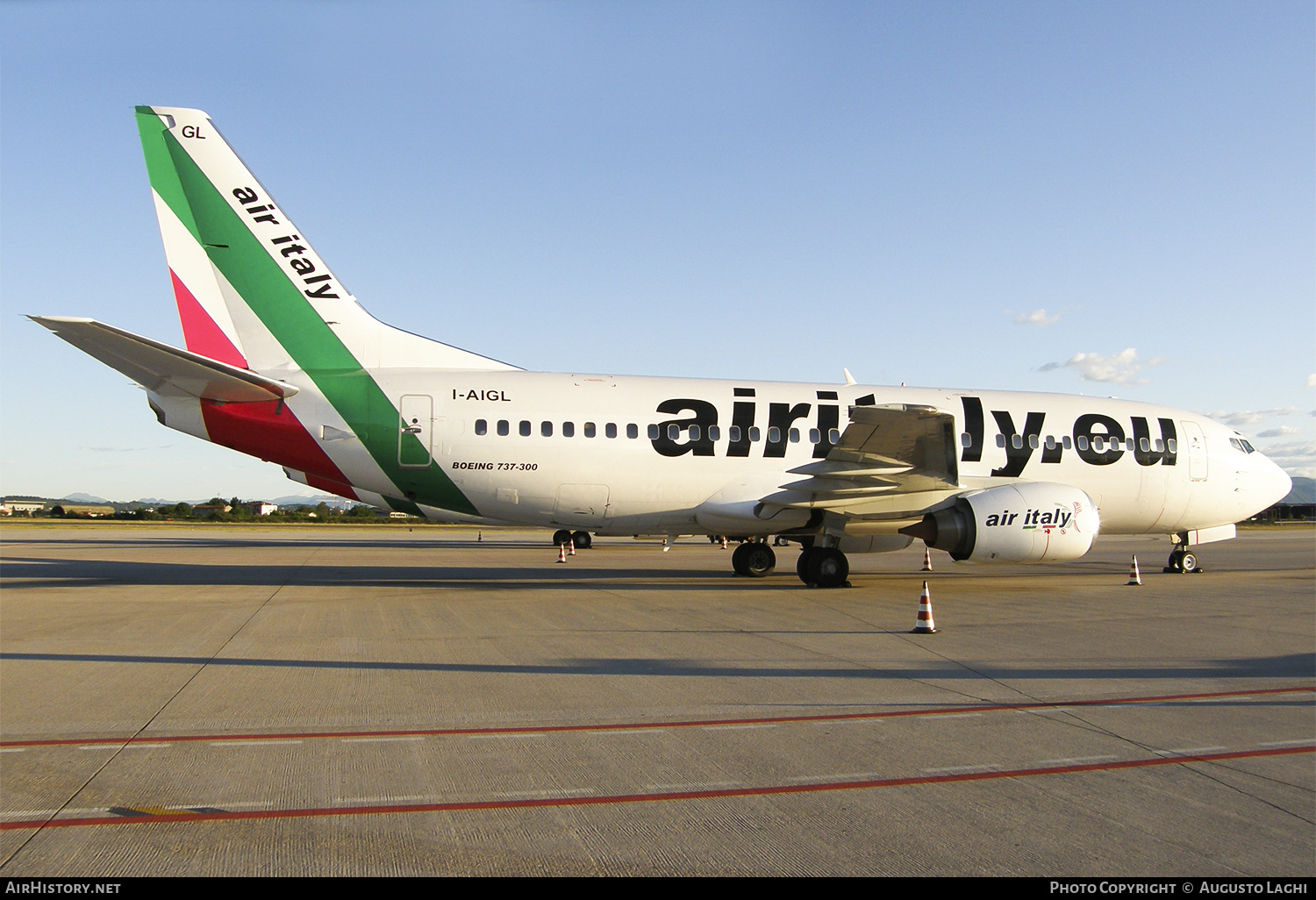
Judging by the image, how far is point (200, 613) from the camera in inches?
483

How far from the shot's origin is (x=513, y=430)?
15586mm

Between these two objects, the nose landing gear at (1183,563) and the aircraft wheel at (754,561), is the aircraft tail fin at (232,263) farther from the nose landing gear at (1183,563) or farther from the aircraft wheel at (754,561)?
the nose landing gear at (1183,563)

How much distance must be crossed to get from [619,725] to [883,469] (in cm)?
1012

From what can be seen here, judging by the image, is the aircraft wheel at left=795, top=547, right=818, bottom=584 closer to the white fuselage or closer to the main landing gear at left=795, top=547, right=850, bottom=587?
the main landing gear at left=795, top=547, right=850, bottom=587

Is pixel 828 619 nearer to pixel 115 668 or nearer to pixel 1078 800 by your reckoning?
pixel 1078 800

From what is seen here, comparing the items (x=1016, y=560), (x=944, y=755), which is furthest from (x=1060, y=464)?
(x=944, y=755)

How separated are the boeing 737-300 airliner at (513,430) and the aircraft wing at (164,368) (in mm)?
57

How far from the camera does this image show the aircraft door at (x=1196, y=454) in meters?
18.9

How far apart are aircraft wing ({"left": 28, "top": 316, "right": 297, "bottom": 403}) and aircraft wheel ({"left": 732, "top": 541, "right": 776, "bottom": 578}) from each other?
9506 mm

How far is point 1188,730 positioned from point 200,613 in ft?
39.3

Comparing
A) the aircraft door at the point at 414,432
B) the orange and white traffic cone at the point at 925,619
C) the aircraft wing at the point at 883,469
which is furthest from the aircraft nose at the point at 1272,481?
the aircraft door at the point at 414,432

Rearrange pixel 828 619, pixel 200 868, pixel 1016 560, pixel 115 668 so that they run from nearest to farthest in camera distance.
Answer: pixel 200 868 → pixel 115 668 → pixel 828 619 → pixel 1016 560

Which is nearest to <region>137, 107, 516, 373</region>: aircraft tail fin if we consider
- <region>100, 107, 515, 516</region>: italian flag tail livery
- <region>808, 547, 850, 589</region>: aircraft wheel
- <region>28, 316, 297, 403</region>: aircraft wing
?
<region>100, 107, 515, 516</region>: italian flag tail livery

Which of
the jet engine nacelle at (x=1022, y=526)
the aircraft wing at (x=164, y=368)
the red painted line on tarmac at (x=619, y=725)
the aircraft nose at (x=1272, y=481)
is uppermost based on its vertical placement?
the aircraft wing at (x=164, y=368)
